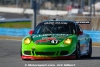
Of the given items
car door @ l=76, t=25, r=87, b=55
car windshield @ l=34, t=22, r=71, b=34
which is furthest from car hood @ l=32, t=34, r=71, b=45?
car door @ l=76, t=25, r=87, b=55

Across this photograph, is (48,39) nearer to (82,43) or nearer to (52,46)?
(52,46)

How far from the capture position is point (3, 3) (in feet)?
291

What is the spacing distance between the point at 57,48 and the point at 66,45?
0.29m

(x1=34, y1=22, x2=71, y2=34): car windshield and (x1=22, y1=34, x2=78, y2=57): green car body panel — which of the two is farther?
(x1=34, y1=22, x2=71, y2=34): car windshield

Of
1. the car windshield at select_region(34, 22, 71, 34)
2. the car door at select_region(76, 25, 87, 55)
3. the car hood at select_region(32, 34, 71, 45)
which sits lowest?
the car door at select_region(76, 25, 87, 55)

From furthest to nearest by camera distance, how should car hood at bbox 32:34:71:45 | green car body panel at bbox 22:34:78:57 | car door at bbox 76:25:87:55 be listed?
car door at bbox 76:25:87:55
car hood at bbox 32:34:71:45
green car body panel at bbox 22:34:78:57

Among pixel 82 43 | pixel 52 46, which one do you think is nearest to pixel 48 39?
pixel 52 46

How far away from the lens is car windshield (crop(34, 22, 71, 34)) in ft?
54.0

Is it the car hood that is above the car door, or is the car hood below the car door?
above

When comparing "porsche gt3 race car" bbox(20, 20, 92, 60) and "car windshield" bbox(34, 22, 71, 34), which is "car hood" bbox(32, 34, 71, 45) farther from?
"car windshield" bbox(34, 22, 71, 34)

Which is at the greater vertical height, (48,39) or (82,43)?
(48,39)

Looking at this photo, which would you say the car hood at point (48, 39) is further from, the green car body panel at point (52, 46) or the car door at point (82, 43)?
the car door at point (82, 43)

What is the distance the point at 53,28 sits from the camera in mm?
16578

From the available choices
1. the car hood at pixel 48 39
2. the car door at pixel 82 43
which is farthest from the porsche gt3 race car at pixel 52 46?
the car door at pixel 82 43
